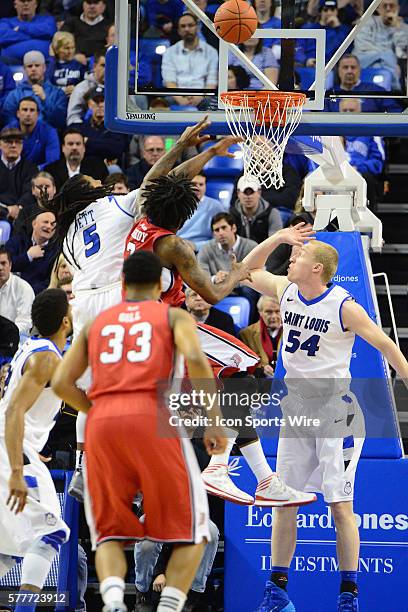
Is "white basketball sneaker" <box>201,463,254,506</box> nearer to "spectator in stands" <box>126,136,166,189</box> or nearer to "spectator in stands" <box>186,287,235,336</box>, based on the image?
"spectator in stands" <box>186,287,235,336</box>

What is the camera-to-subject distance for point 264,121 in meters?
7.96

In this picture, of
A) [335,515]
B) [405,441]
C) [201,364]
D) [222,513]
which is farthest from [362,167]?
[201,364]

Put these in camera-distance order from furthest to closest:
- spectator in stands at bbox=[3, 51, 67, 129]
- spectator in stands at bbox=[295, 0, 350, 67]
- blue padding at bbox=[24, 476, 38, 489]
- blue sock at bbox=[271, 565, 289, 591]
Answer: spectator in stands at bbox=[295, 0, 350, 67], spectator in stands at bbox=[3, 51, 67, 129], blue sock at bbox=[271, 565, 289, 591], blue padding at bbox=[24, 476, 38, 489]

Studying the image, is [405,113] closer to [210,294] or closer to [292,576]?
[210,294]

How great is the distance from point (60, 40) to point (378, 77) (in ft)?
12.8

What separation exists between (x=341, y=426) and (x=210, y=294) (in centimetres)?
134

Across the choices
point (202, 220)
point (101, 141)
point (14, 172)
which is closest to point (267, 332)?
point (202, 220)

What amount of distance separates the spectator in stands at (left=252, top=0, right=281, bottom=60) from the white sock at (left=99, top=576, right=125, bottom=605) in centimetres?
889

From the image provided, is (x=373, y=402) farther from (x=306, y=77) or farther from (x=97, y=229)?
(x=306, y=77)

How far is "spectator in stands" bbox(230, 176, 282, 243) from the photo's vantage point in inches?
440

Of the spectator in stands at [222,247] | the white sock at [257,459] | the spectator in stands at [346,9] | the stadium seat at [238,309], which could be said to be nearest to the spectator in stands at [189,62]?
the spectator in stands at [346,9]

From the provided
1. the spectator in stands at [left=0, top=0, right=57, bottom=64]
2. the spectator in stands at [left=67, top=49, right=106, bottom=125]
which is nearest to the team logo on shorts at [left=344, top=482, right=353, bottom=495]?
the spectator in stands at [left=67, top=49, right=106, bottom=125]

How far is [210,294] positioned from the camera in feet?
22.8

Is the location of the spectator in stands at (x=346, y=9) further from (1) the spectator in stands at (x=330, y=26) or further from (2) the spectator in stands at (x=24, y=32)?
(2) the spectator in stands at (x=24, y=32)
